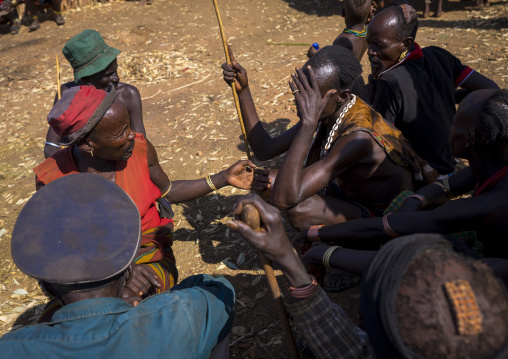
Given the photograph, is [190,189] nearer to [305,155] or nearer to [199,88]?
[305,155]

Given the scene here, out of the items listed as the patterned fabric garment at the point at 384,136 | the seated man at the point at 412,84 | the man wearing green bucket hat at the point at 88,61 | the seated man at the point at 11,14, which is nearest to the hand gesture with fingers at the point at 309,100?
the patterned fabric garment at the point at 384,136

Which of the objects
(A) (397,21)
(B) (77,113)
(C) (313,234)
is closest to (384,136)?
(C) (313,234)

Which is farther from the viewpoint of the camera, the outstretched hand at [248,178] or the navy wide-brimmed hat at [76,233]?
the outstretched hand at [248,178]

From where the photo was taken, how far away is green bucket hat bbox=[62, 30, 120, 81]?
175 inches

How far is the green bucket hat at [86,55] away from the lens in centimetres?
445

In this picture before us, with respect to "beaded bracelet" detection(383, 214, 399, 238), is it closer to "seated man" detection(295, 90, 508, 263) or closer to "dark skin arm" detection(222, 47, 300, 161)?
"seated man" detection(295, 90, 508, 263)

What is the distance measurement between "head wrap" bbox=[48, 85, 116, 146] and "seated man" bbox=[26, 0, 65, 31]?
37.3 feet

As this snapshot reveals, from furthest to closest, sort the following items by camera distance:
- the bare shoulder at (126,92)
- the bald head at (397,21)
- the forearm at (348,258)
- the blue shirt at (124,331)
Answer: the bare shoulder at (126,92) → the bald head at (397,21) → the forearm at (348,258) → the blue shirt at (124,331)

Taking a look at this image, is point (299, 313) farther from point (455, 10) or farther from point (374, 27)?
point (455, 10)

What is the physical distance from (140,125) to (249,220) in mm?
3178

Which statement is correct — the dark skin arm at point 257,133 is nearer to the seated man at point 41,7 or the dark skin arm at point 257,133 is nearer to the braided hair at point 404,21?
the braided hair at point 404,21

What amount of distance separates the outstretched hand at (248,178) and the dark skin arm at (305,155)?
49 cm

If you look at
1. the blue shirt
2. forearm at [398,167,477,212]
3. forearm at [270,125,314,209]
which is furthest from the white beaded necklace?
the blue shirt

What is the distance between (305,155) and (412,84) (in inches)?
65.4
